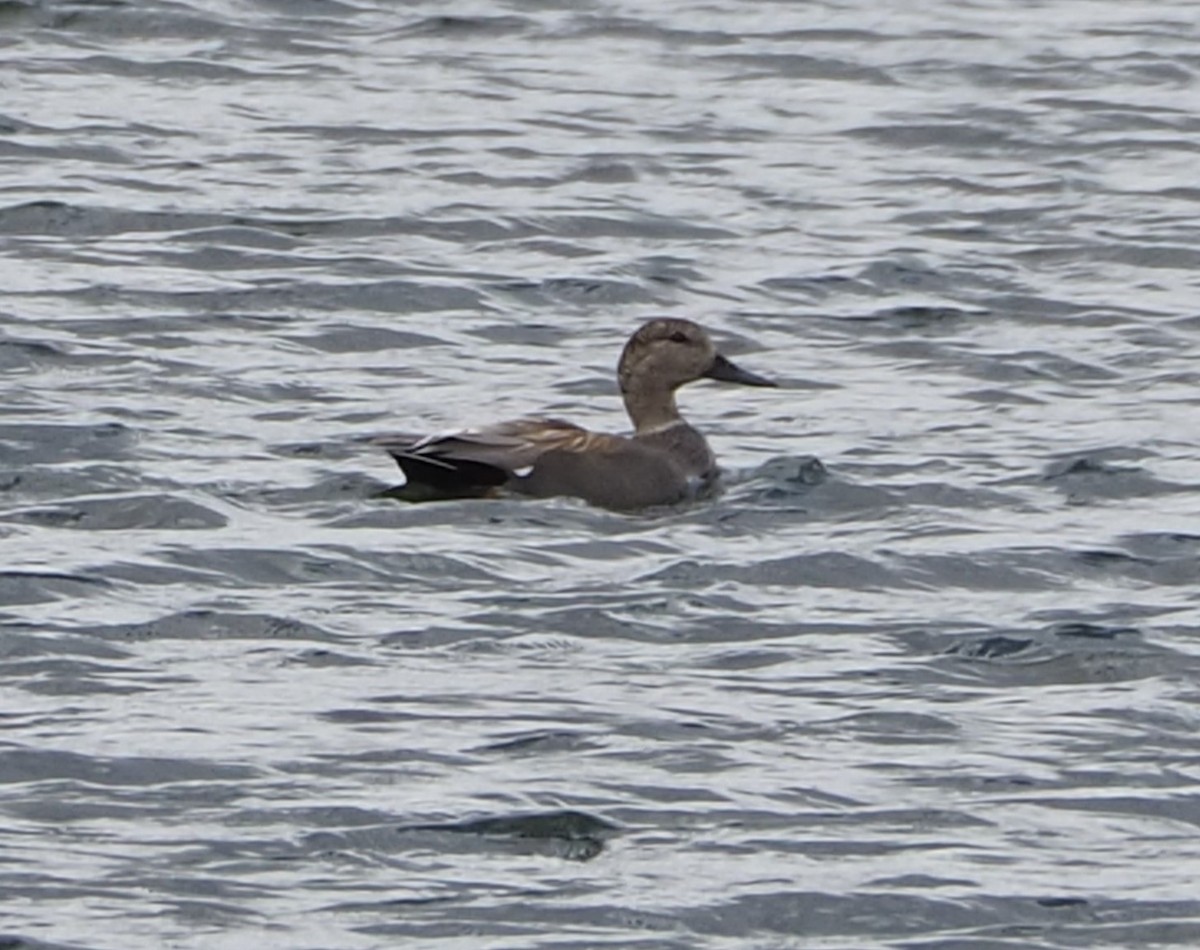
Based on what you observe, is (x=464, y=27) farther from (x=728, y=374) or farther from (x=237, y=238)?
(x=728, y=374)

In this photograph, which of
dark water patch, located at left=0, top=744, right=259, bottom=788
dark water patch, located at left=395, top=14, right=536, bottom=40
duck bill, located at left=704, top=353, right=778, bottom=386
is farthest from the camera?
dark water patch, located at left=395, top=14, right=536, bottom=40

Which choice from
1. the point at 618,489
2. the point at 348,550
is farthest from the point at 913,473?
the point at 348,550

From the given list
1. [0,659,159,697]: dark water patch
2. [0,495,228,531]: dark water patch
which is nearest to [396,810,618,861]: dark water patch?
[0,659,159,697]: dark water patch

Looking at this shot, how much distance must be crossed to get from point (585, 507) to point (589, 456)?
0.27 metres

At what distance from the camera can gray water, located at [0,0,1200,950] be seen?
9156 millimetres

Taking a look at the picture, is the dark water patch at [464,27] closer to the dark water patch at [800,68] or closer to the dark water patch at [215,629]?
the dark water patch at [800,68]

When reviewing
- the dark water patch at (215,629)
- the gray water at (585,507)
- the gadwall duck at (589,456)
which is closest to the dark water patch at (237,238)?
the gray water at (585,507)

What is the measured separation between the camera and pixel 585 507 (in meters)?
13.3

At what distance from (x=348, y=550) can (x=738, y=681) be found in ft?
6.41

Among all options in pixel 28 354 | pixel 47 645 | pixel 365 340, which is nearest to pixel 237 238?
pixel 365 340

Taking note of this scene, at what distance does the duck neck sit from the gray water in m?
0.29

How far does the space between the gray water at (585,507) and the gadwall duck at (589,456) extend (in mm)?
147

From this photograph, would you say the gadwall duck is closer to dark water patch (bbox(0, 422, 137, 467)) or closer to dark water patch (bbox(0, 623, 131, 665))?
dark water patch (bbox(0, 422, 137, 467))

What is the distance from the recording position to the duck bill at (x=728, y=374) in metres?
14.6
